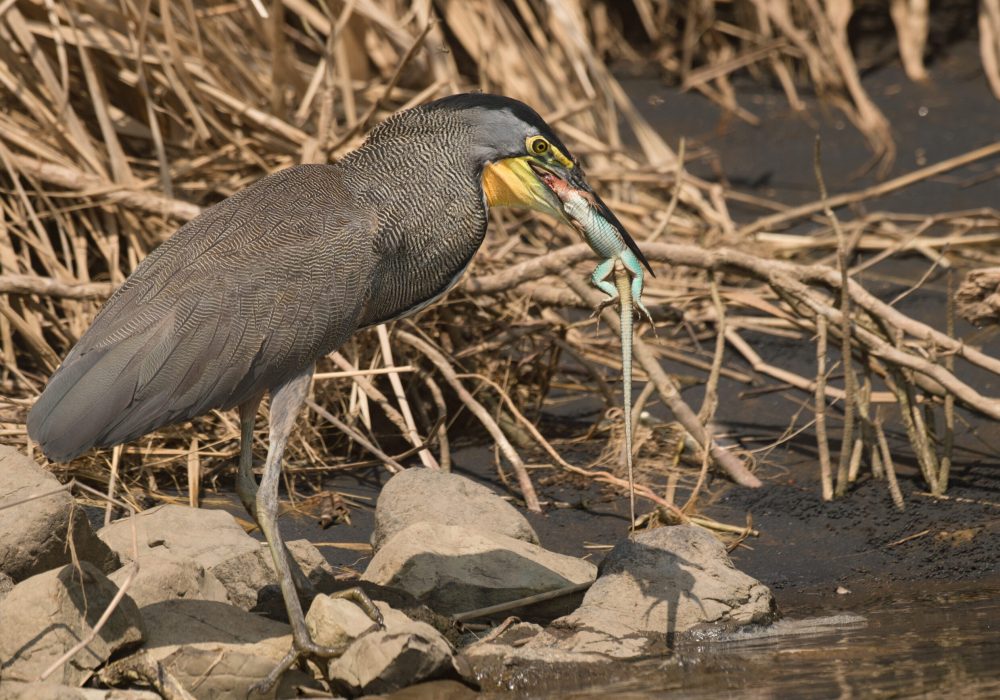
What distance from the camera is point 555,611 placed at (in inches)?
197

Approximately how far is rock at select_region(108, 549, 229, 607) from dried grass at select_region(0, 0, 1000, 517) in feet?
4.52

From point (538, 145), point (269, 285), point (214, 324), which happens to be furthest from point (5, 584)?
point (538, 145)

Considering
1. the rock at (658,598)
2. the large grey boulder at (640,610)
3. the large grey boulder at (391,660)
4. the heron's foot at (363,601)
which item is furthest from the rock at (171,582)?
the rock at (658,598)

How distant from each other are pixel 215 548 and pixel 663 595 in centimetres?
157

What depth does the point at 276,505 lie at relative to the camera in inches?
185

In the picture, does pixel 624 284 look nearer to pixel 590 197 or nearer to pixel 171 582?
pixel 590 197

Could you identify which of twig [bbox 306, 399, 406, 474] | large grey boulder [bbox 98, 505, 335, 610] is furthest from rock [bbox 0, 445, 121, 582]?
twig [bbox 306, 399, 406, 474]

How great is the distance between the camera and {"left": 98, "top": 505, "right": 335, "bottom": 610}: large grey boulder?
4.90 metres

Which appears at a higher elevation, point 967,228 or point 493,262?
point 493,262

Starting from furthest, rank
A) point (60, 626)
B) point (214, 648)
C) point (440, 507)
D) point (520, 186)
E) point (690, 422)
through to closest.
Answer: point (690, 422) → point (440, 507) → point (520, 186) → point (214, 648) → point (60, 626)

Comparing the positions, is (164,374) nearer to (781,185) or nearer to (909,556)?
(909,556)

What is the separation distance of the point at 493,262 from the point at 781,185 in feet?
9.62

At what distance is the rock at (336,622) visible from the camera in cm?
439

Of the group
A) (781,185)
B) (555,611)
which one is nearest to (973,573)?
(555,611)
